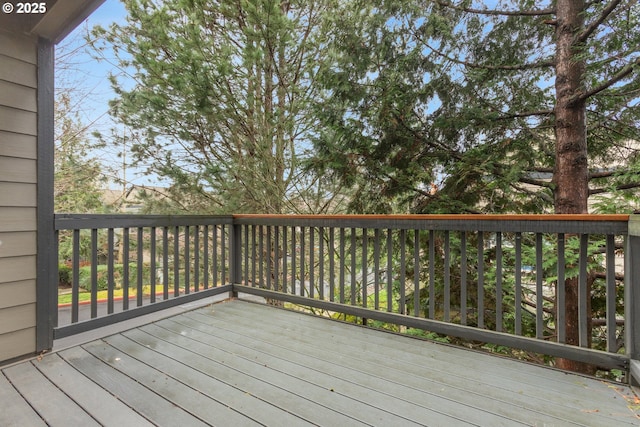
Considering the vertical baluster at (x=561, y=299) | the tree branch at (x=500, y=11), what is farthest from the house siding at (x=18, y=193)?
the tree branch at (x=500, y=11)

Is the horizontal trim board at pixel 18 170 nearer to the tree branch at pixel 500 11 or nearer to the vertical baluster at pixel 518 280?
the vertical baluster at pixel 518 280

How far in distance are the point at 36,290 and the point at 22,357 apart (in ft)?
1.40

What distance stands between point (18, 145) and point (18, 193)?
12.2 inches

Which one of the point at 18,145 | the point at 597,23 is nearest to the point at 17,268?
the point at 18,145

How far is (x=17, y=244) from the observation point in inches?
75.4

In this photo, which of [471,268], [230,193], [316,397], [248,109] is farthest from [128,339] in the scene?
[471,268]

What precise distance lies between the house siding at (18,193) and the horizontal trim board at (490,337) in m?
2.01

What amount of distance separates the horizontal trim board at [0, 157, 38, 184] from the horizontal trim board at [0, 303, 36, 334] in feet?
2.69

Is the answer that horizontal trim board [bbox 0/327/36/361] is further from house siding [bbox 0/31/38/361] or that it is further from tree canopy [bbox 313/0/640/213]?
tree canopy [bbox 313/0/640/213]

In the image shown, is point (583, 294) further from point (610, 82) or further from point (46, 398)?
point (46, 398)

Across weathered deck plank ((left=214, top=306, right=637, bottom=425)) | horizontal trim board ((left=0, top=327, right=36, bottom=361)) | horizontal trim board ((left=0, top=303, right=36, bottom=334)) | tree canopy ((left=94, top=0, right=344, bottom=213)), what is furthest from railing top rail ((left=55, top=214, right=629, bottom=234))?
tree canopy ((left=94, top=0, right=344, bottom=213))

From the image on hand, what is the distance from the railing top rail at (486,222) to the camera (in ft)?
5.61

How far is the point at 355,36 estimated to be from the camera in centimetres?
346

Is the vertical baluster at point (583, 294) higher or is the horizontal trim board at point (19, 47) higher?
the horizontal trim board at point (19, 47)
